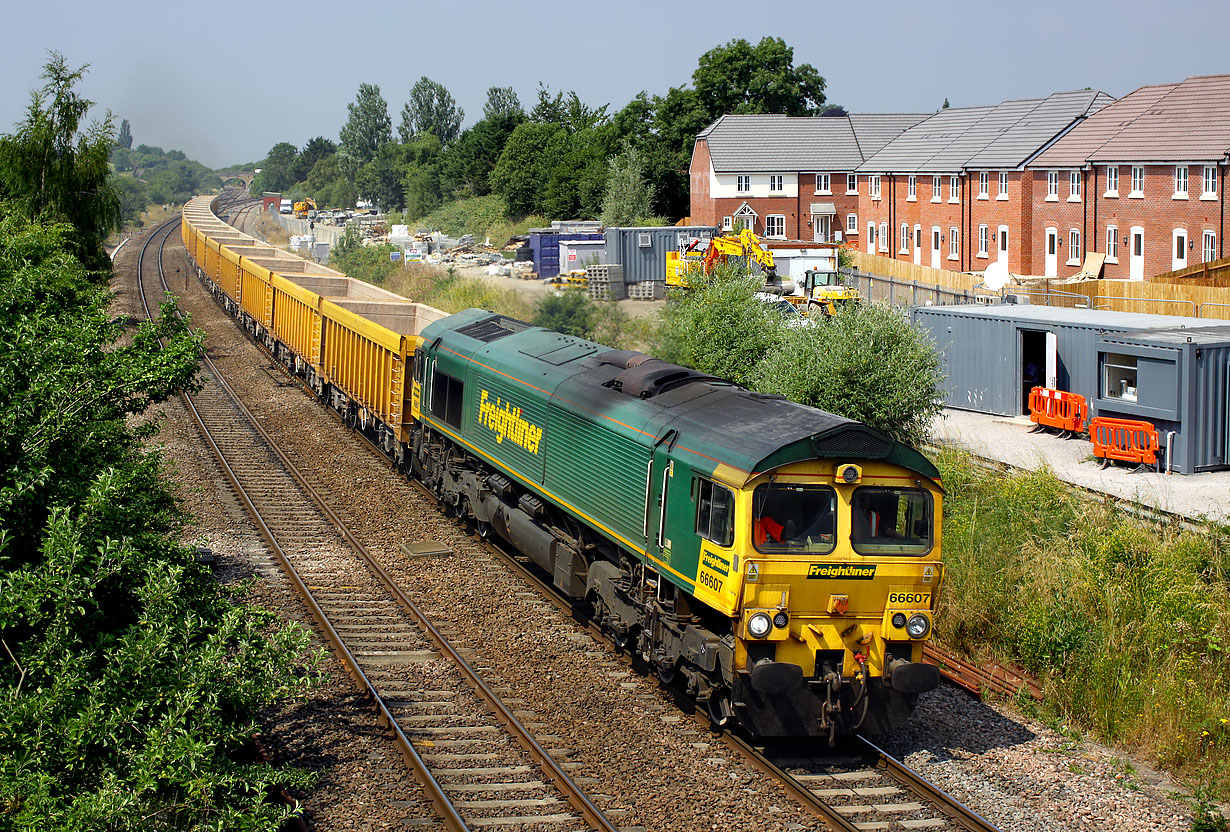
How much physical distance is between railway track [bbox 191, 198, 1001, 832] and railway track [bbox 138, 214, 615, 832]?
1.82 metres

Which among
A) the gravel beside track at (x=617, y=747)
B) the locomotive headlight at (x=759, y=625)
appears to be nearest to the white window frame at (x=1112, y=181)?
the gravel beside track at (x=617, y=747)

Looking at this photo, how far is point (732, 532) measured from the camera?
10195mm

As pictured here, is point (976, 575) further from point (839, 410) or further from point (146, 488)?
point (146, 488)

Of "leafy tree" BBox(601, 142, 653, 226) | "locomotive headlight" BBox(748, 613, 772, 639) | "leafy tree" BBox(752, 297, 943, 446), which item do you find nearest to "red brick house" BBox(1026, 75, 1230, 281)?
"leafy tree" BBox(752, 297, 943, 446)

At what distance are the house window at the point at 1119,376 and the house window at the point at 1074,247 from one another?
2477cm

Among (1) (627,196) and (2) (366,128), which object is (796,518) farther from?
(2) (366,128)

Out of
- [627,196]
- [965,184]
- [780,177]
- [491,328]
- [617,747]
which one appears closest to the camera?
[617,747]

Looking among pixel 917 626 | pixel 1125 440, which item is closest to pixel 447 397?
pixel 917 626

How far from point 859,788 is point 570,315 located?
27043mm

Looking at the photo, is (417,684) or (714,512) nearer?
(714,512)

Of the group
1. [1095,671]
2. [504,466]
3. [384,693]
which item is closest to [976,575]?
[1095,671]

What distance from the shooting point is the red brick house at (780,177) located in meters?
65.6

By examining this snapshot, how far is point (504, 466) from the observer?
1636 cm

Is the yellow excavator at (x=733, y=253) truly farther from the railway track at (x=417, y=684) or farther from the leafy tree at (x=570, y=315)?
the railway track at (x=417, y=684)
